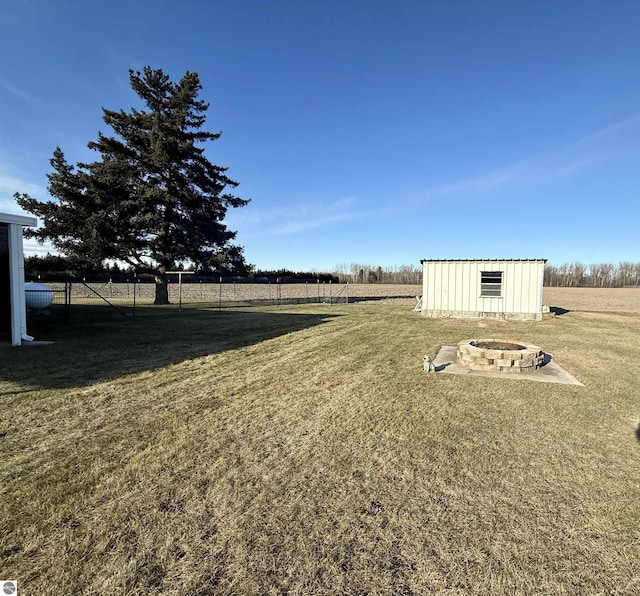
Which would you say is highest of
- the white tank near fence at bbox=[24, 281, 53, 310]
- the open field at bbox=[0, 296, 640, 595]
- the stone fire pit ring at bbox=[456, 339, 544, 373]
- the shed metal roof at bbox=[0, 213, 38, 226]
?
the shed metal roof at bbox=[0, 213, 38, 226]

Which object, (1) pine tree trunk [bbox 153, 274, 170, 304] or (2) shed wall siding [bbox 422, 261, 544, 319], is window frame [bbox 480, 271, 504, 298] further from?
(1) pine tree trunk [bbox 153, 274, 170, 304]

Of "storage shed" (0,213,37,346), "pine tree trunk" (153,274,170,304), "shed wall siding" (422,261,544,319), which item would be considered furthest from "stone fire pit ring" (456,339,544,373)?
"pine tree trunk" (153,274,170,304)

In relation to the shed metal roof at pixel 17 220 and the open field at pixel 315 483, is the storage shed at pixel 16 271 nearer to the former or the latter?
the shed metal roof at pixel 17 220

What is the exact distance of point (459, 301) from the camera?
14766 millimetres

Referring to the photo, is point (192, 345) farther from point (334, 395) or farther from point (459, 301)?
point (459, 301)

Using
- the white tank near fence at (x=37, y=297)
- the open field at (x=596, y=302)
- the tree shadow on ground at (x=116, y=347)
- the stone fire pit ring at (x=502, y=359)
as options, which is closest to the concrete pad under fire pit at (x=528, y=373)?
the stone fire pit ring at (x=502, y=359)

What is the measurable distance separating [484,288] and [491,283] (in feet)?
1.14

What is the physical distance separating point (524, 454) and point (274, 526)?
247 cm

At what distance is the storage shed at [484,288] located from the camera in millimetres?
13844

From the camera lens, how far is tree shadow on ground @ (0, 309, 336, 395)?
5.52m

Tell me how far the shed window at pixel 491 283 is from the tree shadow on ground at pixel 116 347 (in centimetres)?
778

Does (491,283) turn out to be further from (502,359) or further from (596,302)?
(596,302)

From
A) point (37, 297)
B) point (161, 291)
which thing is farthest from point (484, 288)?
point (37, 297)

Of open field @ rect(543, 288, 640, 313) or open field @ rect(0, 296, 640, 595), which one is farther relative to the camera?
open field @ rect(543, 288, 640, 313)
